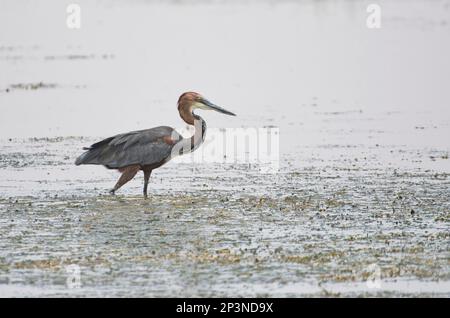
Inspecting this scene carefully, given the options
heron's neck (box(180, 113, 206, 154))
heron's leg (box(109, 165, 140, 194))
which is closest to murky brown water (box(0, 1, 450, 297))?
heron's leg (box(109, 165, 140, 194))

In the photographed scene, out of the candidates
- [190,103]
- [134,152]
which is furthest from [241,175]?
[134,152]

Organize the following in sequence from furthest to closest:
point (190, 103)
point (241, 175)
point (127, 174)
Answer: point (241, 175) < point (190, 103) < point (127, 174)

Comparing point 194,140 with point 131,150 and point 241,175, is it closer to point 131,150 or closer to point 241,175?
point 131,150

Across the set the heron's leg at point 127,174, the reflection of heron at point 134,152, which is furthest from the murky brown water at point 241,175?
the reflection of heron at point 134,152

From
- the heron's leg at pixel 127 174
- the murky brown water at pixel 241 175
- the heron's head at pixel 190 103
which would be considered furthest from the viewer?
the heron's head at pixel 190 103

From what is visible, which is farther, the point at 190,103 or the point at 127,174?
the point at 190,103

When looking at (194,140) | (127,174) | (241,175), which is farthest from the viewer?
(241,175)

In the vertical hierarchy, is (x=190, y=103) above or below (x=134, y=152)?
above

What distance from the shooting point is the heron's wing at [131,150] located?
1285 cm

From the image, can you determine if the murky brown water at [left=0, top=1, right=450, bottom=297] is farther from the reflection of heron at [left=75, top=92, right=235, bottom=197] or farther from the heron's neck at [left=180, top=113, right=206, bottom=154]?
the heron's neck at [left=180, top=113, right=206, bottom=154]

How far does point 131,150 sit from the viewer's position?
1288 centimetres

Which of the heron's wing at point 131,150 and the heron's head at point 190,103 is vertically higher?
the heron's head at point 190,103

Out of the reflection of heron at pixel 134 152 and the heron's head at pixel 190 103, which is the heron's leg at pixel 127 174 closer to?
the reflection of heron at pixel 134 152

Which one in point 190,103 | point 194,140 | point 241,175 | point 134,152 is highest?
point 190,103
